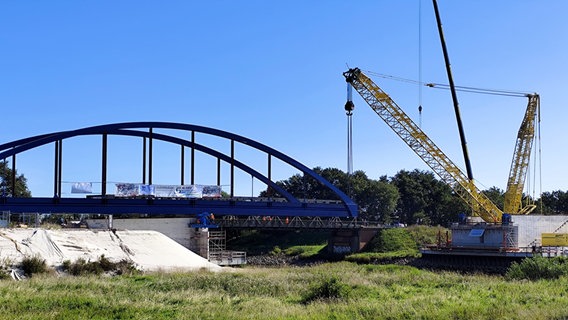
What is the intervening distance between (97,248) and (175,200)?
2623cm

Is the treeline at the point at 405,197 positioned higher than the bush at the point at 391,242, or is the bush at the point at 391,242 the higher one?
the treeline at the point at 405,197

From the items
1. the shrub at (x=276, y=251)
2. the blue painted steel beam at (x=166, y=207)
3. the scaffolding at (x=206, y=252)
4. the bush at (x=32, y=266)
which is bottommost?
the shrub at (x=276, y=251)

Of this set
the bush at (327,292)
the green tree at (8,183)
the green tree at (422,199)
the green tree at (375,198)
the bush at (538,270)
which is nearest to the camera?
the bush at (327,292)

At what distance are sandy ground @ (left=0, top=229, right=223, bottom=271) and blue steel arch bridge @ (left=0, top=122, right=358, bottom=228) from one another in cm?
1604

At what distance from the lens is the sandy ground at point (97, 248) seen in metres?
41.2

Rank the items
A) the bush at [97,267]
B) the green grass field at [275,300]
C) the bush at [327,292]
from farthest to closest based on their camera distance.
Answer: the bush at [97,267], the bush at [327,292], the green grass field at [275,300]

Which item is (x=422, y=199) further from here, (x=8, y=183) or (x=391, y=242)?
(x=8, y=183)

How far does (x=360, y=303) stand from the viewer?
23.3 m

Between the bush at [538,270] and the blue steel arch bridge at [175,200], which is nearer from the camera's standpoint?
the bush at [538,270]

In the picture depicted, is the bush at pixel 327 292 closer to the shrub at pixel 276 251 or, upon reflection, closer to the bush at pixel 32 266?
the bush at pixel 32 266

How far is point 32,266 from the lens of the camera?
36844 millimetres

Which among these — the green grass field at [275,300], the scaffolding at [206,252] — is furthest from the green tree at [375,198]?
the green grass field at [275,300]

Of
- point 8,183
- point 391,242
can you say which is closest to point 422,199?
point 391,242

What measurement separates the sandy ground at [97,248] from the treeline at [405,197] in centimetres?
6776
